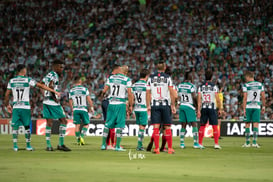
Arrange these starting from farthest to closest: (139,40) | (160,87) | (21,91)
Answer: (139,40), (21,91), (160,87)

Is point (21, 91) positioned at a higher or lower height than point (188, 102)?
higher

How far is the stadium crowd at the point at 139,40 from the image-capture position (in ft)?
115

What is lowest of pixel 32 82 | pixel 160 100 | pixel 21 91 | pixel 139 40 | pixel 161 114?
pixel 161 114

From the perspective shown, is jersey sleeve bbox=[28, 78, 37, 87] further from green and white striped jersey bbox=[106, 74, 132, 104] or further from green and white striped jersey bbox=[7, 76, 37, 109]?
green and white striped jersey bbox=[106, 74, 132, 104]

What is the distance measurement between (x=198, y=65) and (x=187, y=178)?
25.3 meters

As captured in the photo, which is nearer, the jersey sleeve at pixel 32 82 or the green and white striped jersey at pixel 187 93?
the jersey sleeve at pixel 32 82

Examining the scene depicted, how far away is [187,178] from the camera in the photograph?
10.6 meters

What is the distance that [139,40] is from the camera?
3938 centimetres

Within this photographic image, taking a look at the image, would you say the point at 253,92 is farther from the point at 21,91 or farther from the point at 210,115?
the point at 21,91

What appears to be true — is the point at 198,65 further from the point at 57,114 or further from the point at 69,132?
the point at 57,114

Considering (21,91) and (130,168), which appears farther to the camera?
(21,91)

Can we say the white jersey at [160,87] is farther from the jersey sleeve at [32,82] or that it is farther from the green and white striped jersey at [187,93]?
the jersey sleeve at [32,82]

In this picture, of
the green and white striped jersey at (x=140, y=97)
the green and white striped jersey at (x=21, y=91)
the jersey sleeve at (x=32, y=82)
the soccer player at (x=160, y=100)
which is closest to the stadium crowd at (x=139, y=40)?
the green and white striped jersey at (x=140, y=97)

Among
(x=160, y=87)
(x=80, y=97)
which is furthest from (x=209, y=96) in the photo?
(x=80, y=97)
